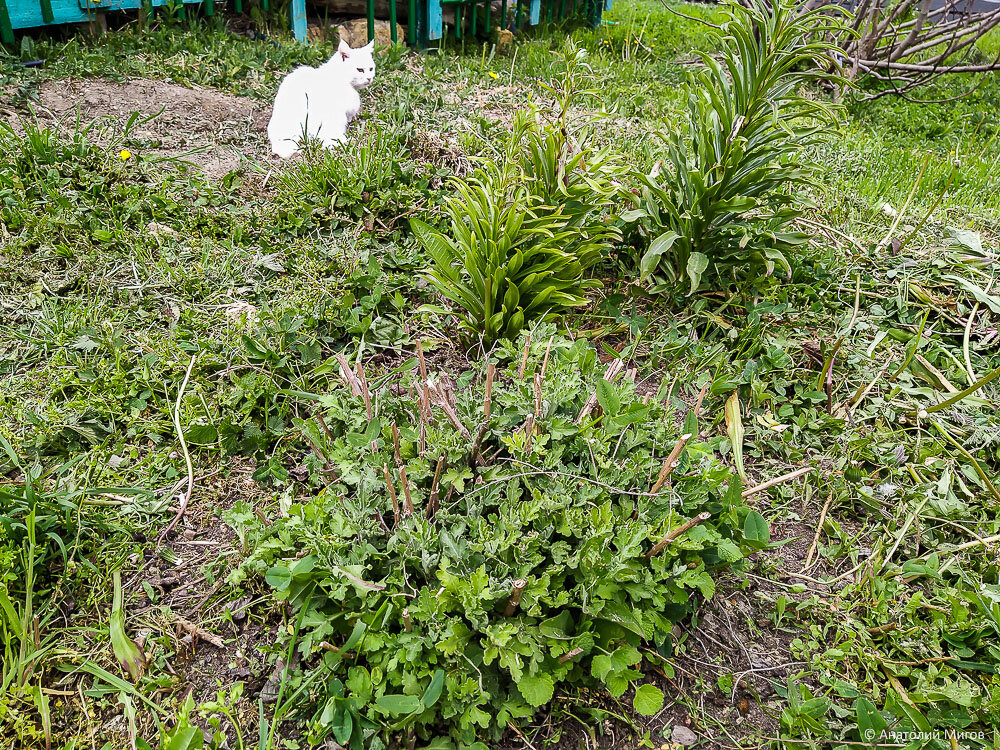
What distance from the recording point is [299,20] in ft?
15.3

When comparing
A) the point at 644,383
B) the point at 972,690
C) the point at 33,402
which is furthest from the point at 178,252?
the point at 972,690

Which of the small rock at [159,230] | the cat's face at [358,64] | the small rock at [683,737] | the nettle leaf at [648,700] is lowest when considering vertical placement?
the small rock at [683,737]

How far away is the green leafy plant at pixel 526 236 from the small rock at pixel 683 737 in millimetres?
1394

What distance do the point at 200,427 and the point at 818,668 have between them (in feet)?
6.86

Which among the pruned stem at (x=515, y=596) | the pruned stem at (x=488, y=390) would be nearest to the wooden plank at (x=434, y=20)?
the pruned stem at (x=488, y=390)

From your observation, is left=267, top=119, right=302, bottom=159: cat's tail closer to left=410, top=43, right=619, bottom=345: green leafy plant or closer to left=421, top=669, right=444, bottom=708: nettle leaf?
left=410, top=43, right=619, bottom=345: green leafy plant

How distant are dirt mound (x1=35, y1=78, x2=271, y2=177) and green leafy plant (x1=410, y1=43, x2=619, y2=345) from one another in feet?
5.45

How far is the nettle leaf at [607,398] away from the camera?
5.84 feet

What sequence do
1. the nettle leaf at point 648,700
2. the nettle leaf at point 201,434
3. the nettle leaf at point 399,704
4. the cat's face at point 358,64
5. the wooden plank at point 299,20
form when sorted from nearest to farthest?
1. the nettle leaf at point 399,704
2. the nettle leaf at point 648,700
3. the nettle leaf at point 201,434
4. the cat's face at point 358,64
5. the wooden plank at point 299,20

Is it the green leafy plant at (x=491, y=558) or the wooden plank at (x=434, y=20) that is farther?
the wooden plank at (x=434, y=20)

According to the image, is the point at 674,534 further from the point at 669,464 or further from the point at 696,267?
the point at 696,267

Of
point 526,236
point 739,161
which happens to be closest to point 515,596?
point 526,236

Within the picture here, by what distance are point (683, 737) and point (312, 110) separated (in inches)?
136

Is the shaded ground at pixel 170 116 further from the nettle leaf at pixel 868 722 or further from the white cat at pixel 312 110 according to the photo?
the nettle leaf at pixel 868 722
